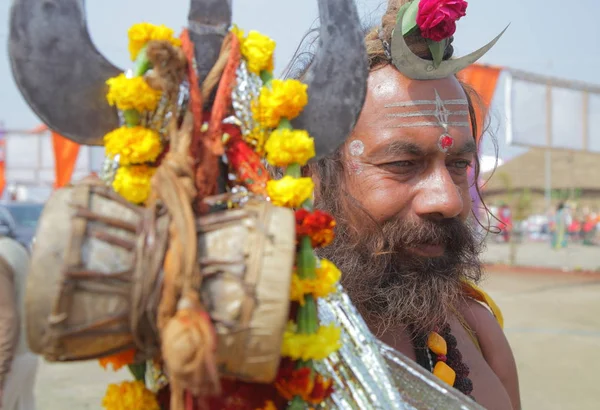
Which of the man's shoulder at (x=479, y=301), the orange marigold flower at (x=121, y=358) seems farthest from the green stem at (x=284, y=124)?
the man's shoulder at (x=479, y=301)

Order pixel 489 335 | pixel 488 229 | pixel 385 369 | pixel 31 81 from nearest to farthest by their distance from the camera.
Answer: pixel 31 81
pixel 385 369
pixel 489 335
pixel 488 229

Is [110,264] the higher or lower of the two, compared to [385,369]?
higher

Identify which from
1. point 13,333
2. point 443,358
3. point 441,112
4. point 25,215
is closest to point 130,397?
point 443,358

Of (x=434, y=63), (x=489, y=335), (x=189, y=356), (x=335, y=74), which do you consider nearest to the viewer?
(x=189, y=356)

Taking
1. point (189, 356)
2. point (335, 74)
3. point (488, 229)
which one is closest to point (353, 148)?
point (335, 74)

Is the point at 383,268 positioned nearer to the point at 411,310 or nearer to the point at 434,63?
the point at 411,310

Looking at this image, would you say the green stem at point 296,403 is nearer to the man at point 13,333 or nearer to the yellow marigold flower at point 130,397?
the yellow marigold flower at point 130,397

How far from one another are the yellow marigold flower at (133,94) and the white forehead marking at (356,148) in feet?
2.91

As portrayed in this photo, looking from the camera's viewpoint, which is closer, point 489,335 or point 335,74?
point 335,74

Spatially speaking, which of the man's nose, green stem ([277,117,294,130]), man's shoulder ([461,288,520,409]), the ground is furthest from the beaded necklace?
the ground

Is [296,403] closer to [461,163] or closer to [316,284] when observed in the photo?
[316,284]

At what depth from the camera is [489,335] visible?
205 cm

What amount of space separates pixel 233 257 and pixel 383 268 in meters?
0.96

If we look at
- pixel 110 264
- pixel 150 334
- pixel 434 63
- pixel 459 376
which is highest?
pixel 434 63
